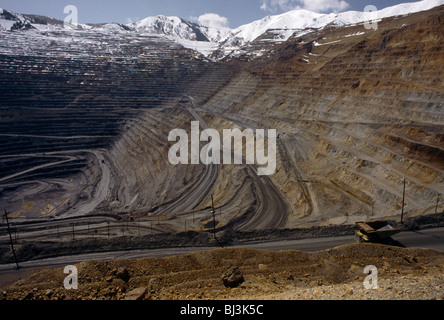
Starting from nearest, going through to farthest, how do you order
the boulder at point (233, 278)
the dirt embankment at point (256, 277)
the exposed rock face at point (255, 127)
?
the dirt embankment at point (256, 277) < the boulder at point (233, 278) < the exposed rock face at point (255, 127)

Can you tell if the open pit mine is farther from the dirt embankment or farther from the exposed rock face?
the dirt embankment

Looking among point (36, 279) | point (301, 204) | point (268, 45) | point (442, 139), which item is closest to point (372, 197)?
point (301, 204)

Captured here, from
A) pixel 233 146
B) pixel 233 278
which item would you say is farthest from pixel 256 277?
pixel 233 146

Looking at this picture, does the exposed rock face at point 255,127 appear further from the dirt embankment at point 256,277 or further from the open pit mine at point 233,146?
the dirt embankment at point 256,277

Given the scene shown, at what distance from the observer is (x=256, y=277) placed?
16.3 m

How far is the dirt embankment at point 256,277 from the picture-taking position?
42.5ft

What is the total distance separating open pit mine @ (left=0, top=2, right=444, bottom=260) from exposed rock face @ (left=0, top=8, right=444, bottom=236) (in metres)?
0.30

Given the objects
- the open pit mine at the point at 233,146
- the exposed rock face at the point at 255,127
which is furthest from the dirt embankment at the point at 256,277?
the exposed rock face at the point at 255,127

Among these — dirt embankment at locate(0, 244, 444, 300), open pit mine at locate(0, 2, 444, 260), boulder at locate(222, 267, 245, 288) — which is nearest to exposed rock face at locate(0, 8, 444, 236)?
open pit mine at locate(0, 2, 444, 260)

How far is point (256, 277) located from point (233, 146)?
4540 cm

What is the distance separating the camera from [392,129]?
42812mm

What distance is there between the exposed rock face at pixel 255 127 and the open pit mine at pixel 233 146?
0.30m

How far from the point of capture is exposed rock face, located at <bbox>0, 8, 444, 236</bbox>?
3544cm
